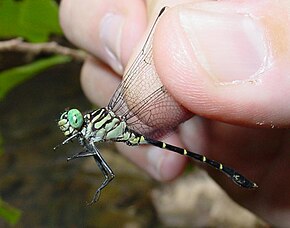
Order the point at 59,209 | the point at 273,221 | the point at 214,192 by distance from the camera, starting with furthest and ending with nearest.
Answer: the point at 214,192 < the point at 59,209 < the point at 273,221

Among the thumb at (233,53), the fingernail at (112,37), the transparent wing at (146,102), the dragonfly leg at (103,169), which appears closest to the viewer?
the thumb at (233,53)

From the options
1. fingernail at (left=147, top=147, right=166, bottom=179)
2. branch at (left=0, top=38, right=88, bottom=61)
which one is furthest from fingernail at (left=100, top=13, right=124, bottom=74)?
fingernail at (left=147, top=147, right=166, bottom=179)

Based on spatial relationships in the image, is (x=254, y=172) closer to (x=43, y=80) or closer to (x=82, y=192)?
(x=82, y=192)

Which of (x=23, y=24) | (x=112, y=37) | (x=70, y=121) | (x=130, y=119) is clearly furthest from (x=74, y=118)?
(x=23, y=24)

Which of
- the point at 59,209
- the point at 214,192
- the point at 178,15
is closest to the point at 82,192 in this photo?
the point at 59,209

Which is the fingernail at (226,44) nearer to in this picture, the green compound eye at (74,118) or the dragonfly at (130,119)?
the dragonfly at (130,119)

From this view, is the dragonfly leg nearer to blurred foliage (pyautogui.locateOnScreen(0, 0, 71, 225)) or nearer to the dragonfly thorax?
the dragonfly thorax

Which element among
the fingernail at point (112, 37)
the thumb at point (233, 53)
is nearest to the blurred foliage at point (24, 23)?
the fingernail at point (112, 37)
